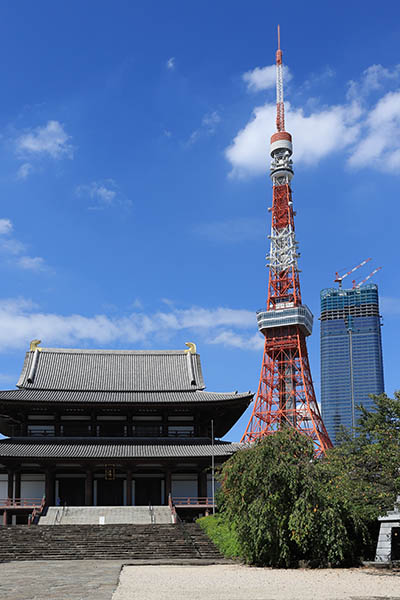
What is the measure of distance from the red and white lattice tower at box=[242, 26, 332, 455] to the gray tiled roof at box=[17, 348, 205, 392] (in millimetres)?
23830

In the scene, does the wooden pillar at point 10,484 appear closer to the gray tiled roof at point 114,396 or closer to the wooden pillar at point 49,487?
the wooden pillar at point 49,487

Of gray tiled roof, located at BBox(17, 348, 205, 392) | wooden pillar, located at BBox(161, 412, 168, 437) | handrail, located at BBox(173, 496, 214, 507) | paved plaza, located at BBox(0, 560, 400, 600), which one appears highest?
gray tiled roof, located at BBox(17, 348, 205, 392)

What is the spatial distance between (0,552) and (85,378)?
22.2m

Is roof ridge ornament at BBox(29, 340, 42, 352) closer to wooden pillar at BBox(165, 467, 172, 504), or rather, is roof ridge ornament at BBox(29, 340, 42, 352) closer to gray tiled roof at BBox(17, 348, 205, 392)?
gray tiled roof at BBox(17, 348, 205, 392)

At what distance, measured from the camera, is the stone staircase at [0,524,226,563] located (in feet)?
104

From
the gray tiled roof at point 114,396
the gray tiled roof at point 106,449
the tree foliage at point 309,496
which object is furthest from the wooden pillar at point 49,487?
the tree foliage at point 309,496

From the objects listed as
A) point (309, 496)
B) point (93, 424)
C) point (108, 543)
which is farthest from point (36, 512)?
point (309, 496)

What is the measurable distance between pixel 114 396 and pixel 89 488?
7102mm

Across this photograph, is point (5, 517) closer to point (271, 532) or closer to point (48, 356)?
point (48, 356)

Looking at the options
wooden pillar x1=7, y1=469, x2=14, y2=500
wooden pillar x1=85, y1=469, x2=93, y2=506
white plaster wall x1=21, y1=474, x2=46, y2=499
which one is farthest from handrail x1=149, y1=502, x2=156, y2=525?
wooden pillar x1=7, y1=469, x2=14, y2=500

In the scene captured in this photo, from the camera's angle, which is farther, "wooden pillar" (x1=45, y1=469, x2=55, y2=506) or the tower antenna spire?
the tower antenna spire

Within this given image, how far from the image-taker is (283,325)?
297 feet

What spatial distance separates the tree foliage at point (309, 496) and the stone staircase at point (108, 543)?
430 cm

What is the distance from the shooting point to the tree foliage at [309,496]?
82.0 feet
